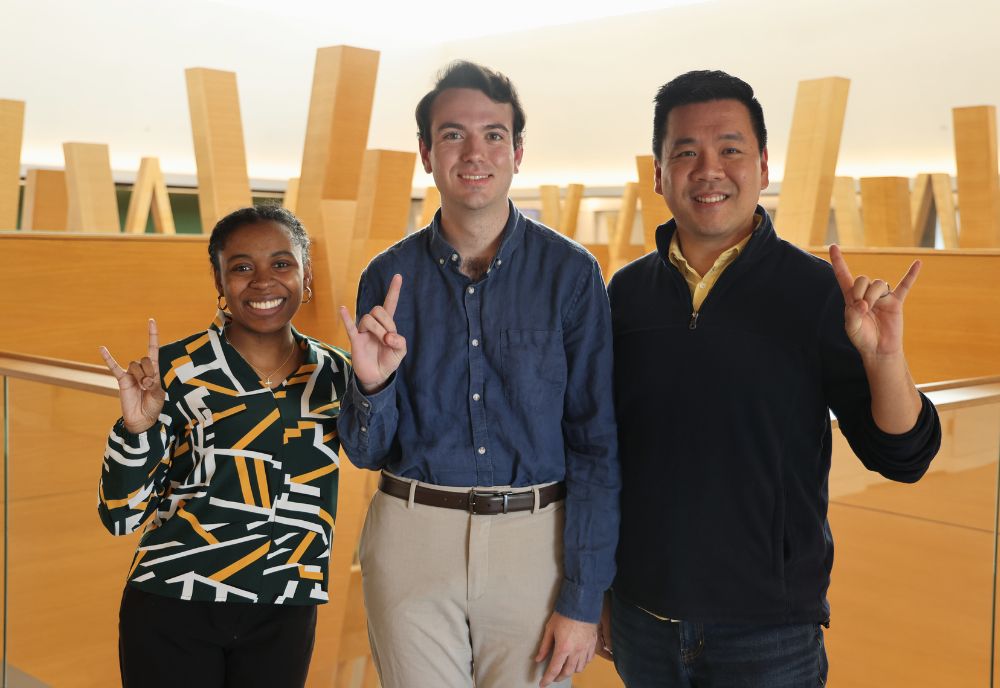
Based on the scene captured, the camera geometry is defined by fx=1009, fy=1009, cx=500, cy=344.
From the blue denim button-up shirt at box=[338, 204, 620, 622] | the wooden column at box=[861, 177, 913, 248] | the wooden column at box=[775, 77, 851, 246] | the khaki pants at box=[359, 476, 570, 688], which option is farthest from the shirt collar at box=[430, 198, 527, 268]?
the wooden column at box=[861, 177, 913, 248]

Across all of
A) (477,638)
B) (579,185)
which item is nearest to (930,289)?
(477,638)

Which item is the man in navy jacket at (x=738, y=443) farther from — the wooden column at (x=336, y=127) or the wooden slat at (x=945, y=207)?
the wooden slat at (x=945, y=207)

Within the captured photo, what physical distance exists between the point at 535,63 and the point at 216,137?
6.77 m

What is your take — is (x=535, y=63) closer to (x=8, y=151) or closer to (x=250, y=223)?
(x=8, y=151)

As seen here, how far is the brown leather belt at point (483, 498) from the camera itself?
1.37m

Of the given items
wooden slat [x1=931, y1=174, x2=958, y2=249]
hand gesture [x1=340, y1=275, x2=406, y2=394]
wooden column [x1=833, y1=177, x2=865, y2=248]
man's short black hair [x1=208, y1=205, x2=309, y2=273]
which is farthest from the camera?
wooden column [x1=833, y1=177, x2=865, y2=248]

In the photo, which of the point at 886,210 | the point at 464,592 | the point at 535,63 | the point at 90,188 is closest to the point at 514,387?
the point at 464,592

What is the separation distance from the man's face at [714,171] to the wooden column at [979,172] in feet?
12.1

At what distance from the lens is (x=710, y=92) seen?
4.59 ft

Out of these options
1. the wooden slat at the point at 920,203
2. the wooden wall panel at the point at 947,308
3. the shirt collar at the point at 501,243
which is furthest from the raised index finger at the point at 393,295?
the wooden slat at the point at 920,203

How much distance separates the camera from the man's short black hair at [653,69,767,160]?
4.58ft

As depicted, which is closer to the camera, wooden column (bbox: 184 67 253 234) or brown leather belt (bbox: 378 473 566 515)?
brown leather belt (bbox: 378 473 566 515)

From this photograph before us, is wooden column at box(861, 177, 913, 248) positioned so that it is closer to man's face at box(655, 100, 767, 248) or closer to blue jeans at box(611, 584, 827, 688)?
man's face at box(655, 100, 767, 248)

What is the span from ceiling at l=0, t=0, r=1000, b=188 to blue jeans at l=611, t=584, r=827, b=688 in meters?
6.99
